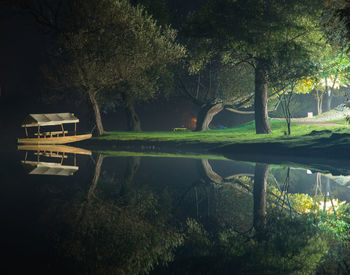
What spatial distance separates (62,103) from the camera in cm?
5331

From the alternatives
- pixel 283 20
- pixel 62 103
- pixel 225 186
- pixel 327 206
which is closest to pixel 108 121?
pixel 62 103

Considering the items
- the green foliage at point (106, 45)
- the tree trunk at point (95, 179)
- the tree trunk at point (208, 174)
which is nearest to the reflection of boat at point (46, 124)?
the green foliage at point (106, 45)

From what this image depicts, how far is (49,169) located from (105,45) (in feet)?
71.2

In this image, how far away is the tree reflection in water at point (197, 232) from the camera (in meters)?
6.59

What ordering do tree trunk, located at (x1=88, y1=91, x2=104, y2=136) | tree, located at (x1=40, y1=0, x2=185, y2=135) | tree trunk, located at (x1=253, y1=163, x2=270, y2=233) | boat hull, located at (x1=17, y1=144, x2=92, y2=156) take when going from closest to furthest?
1. tree trunk, located at (x1=253, y1=163, x2=270, y2=233)
2. boat hull, located at (x1=17, y1=144, x2=92, y2=156)
3. tree, located at (x1=40, y1=0, x2=185, y2=135)
4. tree trunk, located at (x1=88, y1=91, x2=104, y2=136)

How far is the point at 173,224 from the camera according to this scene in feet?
30.1

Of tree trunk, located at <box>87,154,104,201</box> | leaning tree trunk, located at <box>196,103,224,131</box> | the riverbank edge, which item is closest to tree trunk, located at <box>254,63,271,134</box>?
the riverbank edge

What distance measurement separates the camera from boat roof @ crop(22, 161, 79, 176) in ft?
59.0

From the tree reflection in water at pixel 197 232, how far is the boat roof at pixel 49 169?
4.87 m

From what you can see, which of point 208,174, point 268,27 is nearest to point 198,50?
point 268,27

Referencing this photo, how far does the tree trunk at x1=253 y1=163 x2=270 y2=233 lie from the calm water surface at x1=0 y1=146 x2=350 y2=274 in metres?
0.03

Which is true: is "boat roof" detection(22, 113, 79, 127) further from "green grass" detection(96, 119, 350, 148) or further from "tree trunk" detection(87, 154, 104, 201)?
"tree trunk" detection(87, 154, 104, 201)

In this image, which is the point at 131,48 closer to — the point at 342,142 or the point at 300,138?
the point at 300,138

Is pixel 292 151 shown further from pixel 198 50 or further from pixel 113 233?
pixel 113 233
